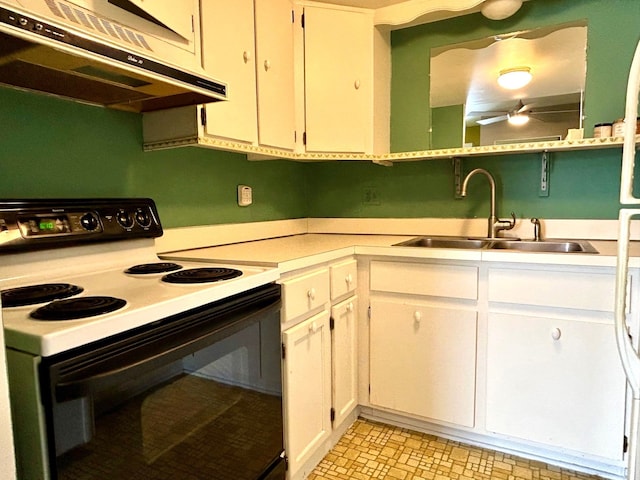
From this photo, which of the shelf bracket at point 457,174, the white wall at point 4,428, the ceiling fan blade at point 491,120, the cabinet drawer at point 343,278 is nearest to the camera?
the white wall at point 4,428

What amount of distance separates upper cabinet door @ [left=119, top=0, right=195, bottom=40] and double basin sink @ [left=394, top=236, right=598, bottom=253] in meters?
1.26

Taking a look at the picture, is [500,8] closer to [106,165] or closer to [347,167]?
[347,167]

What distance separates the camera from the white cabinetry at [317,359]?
1.47 metres

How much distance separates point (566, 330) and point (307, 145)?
145 centimetres

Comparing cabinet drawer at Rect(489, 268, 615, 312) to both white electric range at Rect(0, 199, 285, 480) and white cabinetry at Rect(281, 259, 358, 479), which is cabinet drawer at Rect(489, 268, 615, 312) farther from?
white electric range at Rect(0, 199, 285, 480)

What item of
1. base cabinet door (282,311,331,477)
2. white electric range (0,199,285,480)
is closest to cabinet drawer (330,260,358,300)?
base cabinet door (282,311,331,477)

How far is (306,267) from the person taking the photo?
1565 mm

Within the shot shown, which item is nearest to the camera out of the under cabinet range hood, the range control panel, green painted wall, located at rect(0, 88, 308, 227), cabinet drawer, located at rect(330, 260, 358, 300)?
the under cabinet range hood

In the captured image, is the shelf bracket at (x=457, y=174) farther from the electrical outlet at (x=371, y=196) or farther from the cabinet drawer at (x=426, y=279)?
the cabinet drawer at (x=426, y=279)

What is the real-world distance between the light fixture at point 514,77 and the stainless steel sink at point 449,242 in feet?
2.76

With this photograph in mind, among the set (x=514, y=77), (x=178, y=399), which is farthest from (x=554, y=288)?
(x=178, y=399)

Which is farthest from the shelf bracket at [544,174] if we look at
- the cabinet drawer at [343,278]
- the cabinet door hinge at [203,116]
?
the cabinet door hinge at [203,116]

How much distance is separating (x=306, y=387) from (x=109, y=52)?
4.11ft

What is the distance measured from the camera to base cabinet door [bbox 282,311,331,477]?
1.45 metres
